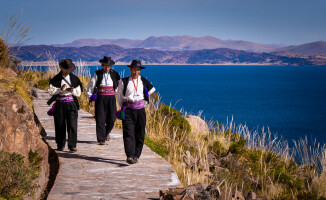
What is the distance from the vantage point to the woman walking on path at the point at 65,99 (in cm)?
656

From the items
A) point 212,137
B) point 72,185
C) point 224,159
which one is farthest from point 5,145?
point 212,137

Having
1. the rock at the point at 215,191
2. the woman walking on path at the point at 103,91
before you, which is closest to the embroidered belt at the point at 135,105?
the woman walking on path at the point at 103,91

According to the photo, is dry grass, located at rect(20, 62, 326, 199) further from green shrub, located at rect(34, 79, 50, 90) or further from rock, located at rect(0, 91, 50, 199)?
green shrub, located at rect(34, 79, 50, 90)

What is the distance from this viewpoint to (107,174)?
553cm

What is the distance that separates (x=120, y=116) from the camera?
6133 mm

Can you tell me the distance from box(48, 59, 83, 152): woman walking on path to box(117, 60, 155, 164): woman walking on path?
3.21ft

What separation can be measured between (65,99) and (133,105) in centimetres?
136

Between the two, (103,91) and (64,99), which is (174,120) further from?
(64,99)

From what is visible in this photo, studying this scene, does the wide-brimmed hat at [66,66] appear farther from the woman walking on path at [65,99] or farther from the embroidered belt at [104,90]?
the embroidered belt at [104,90]

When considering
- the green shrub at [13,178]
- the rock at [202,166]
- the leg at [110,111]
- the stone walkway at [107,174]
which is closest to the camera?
the green shrub at [13,178]

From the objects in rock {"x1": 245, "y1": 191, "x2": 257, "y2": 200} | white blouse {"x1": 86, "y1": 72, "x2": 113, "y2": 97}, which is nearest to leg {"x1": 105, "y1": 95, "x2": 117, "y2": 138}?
white blouse {"x1": 86, "y1": 72, "x2": 113, "y2": 97}

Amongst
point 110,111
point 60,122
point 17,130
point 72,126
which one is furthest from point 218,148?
point 17,130

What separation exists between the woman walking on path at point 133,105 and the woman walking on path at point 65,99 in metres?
0.98

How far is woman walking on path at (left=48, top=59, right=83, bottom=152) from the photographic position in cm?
656
